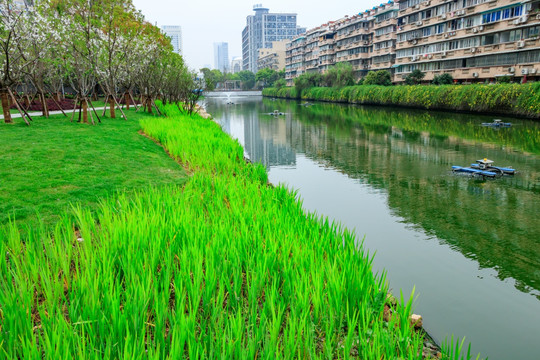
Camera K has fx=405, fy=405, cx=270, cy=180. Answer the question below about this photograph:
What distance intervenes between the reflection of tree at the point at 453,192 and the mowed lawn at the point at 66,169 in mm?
7075

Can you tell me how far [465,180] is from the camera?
1426 centimetres

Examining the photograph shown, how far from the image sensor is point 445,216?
35.3ft

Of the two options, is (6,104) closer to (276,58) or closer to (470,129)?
(470,129)

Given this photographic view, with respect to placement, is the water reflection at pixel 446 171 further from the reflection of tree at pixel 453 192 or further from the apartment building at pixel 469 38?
the apartment building at pixel 469 38

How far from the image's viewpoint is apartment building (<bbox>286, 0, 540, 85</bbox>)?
39.6 metres

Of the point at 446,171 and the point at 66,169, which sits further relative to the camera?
the point at 446,171

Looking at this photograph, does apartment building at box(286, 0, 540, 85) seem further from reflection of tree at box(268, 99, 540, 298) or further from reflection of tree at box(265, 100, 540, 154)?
reflection of tree at box(268, 99, 540, 298)

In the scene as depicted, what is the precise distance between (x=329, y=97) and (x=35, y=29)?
177ft

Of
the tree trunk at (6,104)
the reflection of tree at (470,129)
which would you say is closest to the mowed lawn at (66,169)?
the tree trunk at (6,104)

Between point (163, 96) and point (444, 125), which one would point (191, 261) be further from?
point (163, 96)

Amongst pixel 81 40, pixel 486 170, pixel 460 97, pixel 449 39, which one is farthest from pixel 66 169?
pixel 449 39

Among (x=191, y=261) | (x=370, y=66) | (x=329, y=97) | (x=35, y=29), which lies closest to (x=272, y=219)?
(x=191, y=261)

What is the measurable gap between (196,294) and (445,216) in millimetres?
8500

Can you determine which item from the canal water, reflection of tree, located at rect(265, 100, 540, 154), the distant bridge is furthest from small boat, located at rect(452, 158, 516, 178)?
the distant bridge
